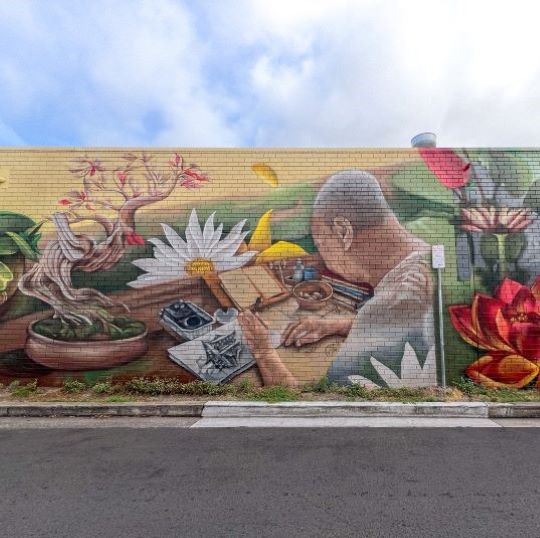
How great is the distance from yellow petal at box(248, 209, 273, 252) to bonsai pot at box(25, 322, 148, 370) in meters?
2.55

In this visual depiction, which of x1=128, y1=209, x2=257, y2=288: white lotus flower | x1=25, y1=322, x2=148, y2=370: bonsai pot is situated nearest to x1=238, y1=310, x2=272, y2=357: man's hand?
x1=128, y1=209, x2=257, y2=288: white lotus flower

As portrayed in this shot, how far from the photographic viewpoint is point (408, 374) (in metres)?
7.98

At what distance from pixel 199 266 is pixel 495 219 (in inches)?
216

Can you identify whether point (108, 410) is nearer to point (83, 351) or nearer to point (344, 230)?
point (83, 351)

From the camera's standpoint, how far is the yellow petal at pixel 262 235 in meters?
8.23

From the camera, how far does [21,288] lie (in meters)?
8.25

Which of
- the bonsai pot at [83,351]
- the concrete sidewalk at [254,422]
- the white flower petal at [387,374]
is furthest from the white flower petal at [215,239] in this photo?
the white flower petal at [387,374]

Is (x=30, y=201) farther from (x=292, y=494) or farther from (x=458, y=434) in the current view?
(x=458, y=434)

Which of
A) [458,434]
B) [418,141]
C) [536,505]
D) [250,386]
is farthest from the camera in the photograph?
[418,141]

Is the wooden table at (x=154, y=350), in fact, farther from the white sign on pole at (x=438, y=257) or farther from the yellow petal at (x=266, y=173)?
the white sign on pole at (x=438, y=257)

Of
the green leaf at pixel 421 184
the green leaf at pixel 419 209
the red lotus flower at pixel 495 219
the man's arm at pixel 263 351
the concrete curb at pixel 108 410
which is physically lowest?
the concrete curb at pixel 108 410

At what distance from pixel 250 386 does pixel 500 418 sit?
3974mm

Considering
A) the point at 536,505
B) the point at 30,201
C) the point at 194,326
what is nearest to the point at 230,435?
the point at 194,326

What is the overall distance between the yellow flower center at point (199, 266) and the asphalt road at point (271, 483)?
301 cm
